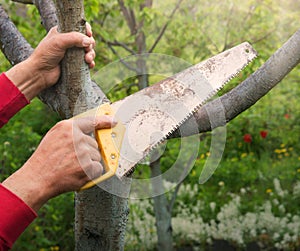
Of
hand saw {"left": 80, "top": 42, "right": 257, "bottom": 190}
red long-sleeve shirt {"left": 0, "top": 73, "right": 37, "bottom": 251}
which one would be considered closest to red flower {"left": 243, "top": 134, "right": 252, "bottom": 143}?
hand saw {"left": 80, "top": 42, "right": 257, "bottom": 190}

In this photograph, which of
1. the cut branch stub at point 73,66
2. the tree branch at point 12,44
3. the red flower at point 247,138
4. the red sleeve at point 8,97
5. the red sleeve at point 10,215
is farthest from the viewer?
the red flower at point 247,138

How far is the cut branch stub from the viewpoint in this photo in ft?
5.64

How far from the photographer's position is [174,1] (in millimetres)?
4895

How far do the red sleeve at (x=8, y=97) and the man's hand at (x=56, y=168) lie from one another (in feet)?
2.04

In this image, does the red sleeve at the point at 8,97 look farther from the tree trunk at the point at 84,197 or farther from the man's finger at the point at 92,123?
the man's finger at the point at 92,123

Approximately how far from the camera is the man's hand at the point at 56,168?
1.45 metres

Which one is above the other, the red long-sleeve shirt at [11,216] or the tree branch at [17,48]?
the tree branch at [17,48]

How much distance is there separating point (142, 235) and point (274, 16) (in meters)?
2.46

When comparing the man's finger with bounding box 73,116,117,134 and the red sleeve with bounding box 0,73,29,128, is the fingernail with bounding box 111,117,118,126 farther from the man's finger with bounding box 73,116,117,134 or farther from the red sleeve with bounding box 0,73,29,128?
the red sleeve with bounding box 0,73,29,128

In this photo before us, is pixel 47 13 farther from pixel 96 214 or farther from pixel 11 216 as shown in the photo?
pixel 11 216

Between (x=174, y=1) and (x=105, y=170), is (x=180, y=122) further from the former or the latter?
(x=174, y=1)

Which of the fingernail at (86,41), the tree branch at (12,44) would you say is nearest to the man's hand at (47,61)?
the fingernail at (86,41)

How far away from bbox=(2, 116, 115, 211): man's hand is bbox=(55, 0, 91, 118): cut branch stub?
1.01ft

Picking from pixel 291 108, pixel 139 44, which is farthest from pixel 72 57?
pixel 291 108
